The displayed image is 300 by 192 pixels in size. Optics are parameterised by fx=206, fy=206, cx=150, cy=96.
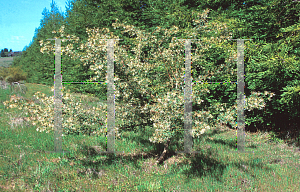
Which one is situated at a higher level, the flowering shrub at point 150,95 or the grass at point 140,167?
the flowering shrub at point 150,95

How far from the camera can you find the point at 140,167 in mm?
4074

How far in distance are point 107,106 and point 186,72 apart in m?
1.53

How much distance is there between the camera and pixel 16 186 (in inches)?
132

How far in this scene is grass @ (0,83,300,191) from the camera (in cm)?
341

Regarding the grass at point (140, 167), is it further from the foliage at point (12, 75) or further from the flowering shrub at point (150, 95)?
the foliage at point (12, 75)

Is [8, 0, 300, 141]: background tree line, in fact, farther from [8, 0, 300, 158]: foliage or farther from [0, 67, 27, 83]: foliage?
[0, 67, 27, 83]: foliage

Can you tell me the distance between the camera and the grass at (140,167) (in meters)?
3.41

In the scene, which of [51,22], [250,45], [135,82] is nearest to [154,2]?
[250,45]

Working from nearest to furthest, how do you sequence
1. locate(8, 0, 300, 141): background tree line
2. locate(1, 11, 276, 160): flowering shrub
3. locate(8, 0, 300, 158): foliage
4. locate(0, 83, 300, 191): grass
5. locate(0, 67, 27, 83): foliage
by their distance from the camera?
locate(1, 11, 276, 160): flowering shrub, locate(0, 83, 300, 191): grass, locate(8, 0, 300, 158): foliage, locate(8, 0, 300, 141): background tree line, locate(0, 67, 27, 83): foliage

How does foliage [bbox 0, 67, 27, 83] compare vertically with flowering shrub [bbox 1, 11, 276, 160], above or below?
above

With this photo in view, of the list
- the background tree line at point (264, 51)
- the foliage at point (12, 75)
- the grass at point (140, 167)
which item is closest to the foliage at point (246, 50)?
the background tree line at point (264, 51)

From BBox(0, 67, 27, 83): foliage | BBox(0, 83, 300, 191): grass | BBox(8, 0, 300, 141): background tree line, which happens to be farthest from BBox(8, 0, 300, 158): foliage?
BBox(0, 67, 27, 83): foliage

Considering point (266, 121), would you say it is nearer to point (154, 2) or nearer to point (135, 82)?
point (135, 82)

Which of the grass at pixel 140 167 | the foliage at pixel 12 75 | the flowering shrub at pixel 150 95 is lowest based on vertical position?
the grass at pixel 140 167
